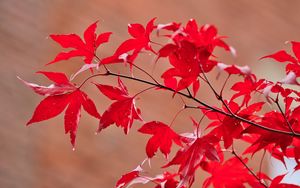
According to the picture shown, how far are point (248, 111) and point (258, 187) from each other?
0.47 feet

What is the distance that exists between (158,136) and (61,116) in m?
1.42

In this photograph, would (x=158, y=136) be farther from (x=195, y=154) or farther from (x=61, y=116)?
(x=61, y=116)

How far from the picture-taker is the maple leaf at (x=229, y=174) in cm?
100

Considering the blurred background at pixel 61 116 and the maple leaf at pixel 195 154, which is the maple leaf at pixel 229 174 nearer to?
the maple leaf at pixel 195 154

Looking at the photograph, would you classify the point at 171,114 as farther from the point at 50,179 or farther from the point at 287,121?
the point at 287,121

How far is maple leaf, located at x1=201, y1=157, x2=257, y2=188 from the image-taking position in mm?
1002

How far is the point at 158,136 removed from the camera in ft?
3.06

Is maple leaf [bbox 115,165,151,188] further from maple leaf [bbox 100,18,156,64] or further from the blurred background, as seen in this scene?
the blurred background

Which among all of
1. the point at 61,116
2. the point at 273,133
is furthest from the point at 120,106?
the point at 61,116

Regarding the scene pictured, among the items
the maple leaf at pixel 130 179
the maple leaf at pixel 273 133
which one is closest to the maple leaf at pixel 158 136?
the maple leaf at pixel 130 179

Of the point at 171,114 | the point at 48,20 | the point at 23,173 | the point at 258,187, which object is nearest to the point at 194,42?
the point at 258,187

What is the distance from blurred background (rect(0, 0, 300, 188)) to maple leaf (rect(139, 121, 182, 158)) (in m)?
1.13

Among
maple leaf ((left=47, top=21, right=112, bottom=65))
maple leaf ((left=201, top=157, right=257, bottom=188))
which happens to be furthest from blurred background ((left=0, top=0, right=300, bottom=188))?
maple leaf ((left=47, top=21, right=112, bottom=65))

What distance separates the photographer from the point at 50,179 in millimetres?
2139
